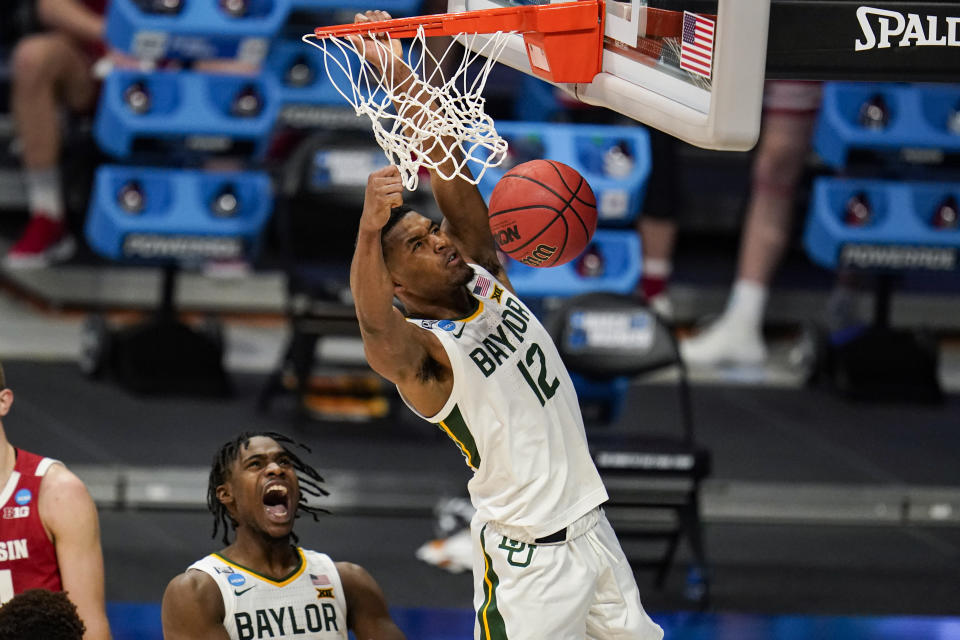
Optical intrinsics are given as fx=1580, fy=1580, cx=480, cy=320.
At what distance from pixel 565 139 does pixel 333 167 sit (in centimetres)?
112

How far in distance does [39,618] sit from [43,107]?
5.14 meters

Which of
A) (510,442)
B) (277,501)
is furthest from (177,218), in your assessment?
(510,442)

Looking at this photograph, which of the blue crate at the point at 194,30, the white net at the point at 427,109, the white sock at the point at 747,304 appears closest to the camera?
the white net at the point at 427,109

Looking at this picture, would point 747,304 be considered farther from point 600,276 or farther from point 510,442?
point 510,442

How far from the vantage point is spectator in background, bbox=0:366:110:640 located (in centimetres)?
441

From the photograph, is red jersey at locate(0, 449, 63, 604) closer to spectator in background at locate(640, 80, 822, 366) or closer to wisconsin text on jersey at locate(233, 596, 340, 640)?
wisconsin text on jersey at locate(233, 596, 340, 640)

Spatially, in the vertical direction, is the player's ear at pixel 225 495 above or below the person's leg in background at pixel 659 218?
above

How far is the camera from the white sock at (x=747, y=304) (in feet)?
27.3

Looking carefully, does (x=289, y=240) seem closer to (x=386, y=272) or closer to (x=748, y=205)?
(x=748, y=205)

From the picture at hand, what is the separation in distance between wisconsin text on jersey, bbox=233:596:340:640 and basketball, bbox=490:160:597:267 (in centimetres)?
114

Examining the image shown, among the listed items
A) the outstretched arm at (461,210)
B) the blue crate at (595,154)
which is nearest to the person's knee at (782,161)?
the blue crate at (595,154)

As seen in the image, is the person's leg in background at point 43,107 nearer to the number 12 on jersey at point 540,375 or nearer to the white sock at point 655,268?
the white sock at point 655,268

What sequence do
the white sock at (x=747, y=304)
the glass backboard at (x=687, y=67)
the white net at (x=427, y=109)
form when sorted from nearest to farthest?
the glass backboard at (x=687, y=67) → the white net at (x=427, y=109) → the white sock at (x=747, y=304)

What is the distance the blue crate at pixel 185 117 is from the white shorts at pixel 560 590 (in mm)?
3624
